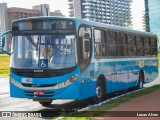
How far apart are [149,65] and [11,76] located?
461 inches

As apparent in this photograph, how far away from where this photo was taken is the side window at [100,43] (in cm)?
1594

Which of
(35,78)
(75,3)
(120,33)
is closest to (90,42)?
(35,78)

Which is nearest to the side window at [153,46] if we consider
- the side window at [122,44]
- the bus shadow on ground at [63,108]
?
the side window at [122,44]

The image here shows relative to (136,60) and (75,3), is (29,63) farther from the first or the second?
(75,3)

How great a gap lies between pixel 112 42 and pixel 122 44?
54.8 inches

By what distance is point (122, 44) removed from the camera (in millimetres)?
19016

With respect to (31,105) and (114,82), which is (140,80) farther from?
(31,105)

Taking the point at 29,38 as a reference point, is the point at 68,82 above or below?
below

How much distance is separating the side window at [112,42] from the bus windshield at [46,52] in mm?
3580

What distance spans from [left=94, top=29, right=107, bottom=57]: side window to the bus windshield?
2081 millimetres

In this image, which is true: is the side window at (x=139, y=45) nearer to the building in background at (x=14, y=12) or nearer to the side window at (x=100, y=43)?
the side window at (x=100, y=43)

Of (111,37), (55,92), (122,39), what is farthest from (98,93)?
(122,39)

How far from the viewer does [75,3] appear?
193375 millimetres

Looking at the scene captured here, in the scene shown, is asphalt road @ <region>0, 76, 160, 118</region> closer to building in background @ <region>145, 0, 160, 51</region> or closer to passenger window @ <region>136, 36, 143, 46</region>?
passenger window @ <region>136, 36, 143, 46</region>
